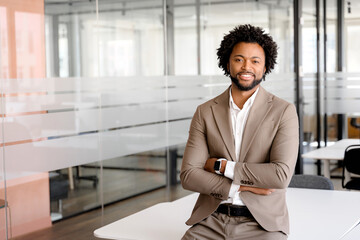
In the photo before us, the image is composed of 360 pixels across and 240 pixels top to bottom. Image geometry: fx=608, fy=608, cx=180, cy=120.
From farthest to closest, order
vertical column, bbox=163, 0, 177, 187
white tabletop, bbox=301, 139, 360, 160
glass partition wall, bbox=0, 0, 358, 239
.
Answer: vertical column, bbox=163, 0, 177, 187 → white tabletop, bbox=301, 139, 360, 160 → glass partition wall, bbox=0, 0, 358, 239

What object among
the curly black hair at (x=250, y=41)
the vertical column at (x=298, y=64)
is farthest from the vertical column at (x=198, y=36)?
the curly black hair at (x=250, y=41)

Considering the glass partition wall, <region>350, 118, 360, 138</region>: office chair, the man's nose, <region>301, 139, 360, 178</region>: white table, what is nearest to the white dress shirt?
the man's nose

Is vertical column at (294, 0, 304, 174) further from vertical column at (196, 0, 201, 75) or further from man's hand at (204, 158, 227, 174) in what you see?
man's hand at (204, 158, 227, 174)

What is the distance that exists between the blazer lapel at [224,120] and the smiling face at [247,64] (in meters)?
0.11

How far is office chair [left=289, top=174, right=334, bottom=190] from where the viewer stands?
3977mm

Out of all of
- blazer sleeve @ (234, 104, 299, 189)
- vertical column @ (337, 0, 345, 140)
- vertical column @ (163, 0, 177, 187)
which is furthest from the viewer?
vertical column @ (337, 0, 345, 140)

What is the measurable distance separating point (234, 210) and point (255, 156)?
24cm

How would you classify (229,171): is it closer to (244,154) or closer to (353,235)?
(244,154)

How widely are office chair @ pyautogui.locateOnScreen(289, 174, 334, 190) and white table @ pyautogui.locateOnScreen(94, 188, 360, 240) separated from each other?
0.23 meters

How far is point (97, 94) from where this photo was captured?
5.12 meters

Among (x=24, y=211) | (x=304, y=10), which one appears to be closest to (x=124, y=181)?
(x=24, y=211)

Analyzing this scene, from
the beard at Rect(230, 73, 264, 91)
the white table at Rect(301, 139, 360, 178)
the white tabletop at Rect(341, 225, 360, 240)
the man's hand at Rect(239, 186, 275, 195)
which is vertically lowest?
the white table at Rect(301, 139, 360, 178)

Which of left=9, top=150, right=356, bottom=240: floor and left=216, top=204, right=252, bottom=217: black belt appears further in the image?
left=9, top=150, right=356, bottom=240: floor

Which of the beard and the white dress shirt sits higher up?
the beard
